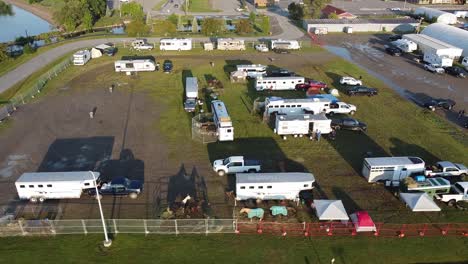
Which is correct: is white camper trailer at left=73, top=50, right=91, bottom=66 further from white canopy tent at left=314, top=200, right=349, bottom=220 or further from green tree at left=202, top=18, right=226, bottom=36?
white canopy tent at left=314, top=200, right=349, bottom=220

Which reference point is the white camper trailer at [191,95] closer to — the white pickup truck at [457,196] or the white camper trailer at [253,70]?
the white camper trailer at [253,70]

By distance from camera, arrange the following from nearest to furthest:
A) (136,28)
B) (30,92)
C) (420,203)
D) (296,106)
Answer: (420,203) → (296,106) → (30,92) → (136,28)

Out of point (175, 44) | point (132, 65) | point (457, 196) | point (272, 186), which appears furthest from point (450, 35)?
point (272, 186)

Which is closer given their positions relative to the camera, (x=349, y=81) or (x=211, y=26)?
(x=349, y=81)

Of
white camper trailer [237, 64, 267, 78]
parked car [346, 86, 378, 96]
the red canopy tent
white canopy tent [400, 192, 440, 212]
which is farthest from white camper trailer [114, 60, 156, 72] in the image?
white canopy tent [400, 192, 440, 212]

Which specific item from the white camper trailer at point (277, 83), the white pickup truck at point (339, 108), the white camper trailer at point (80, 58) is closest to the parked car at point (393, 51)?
the white camper trailer at point (277, 83)

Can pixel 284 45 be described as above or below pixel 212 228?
above

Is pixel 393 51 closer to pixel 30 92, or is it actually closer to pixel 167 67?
pixel 167 67
